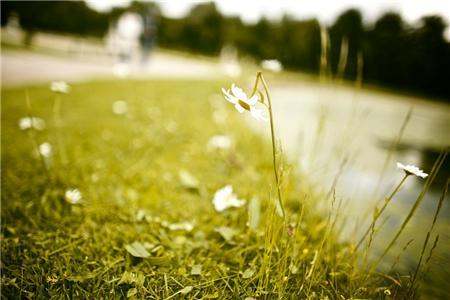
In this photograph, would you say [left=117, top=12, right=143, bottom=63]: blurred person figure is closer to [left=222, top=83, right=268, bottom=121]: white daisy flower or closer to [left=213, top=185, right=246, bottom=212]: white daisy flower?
[left=213, top=185, right=246, bottom=212]: white daisy flower

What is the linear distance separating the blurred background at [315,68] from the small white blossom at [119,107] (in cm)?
128

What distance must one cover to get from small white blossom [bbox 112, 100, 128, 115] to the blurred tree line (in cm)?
1339

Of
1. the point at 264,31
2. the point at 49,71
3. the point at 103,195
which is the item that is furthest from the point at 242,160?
the point at 264,31

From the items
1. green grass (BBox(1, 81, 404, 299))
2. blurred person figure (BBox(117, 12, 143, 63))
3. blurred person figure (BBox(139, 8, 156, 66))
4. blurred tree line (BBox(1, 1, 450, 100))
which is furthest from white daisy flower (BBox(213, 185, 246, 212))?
blurred tree line (BBox(1, 1, 450, 100))

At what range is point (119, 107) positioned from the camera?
343cm

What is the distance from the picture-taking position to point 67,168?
1872mm

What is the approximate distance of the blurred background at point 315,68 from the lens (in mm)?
1791

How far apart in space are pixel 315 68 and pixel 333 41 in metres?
3.65

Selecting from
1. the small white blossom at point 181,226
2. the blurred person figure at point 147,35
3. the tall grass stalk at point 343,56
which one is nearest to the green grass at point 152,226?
the small white blossom at point 181,226

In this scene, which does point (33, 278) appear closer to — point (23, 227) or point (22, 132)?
point (23, 227)

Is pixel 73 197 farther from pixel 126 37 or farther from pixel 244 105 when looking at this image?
pixel 126 37

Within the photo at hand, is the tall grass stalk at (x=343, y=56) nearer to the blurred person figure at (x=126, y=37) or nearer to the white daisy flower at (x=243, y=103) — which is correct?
the white daisy flower at (x=243, y=103)

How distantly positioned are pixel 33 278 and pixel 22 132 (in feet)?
5.64

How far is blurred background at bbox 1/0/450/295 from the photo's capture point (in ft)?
5.88
